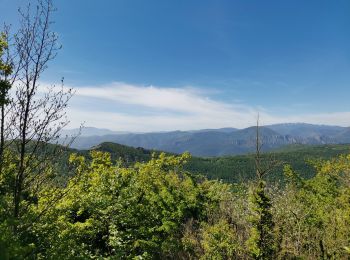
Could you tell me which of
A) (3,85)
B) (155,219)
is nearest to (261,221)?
(155,219)

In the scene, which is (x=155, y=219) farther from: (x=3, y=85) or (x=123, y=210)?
(x=3, y=85)

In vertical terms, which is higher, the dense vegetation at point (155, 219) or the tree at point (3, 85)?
the tree at point (3, 85)

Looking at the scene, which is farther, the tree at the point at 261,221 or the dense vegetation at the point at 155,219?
the tree at the point at 261,221

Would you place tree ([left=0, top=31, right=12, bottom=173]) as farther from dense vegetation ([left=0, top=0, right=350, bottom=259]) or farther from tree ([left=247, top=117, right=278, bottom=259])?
tree ([left=247, top=117, right=278, bottom=259])

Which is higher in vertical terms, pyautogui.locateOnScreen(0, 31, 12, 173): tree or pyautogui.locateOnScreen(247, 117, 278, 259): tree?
pyautogui.locateOnScreen(0, 31, 12, 173): tree

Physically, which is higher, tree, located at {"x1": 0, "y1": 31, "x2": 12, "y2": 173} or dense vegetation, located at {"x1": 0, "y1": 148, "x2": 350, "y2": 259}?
tree, located at {"x1": 0, "y1": 31, "x2": 12, "y2": 173}

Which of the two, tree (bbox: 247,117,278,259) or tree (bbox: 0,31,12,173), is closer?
→ tree (bbox: 0,31,12,173)

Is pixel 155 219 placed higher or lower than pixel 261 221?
lower

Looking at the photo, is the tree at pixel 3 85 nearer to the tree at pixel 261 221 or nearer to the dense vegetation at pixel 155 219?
the dense vegetation at pixel 155 219

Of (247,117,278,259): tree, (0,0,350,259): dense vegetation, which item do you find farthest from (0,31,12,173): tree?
(247,117,278,259): tree

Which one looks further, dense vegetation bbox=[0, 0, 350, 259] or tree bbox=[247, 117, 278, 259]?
tree bbox=[247, 117, 278, 259]

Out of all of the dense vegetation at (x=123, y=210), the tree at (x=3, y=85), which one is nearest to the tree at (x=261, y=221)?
the dense vegetation at (x=123, y=210)

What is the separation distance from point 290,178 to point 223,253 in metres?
26.8

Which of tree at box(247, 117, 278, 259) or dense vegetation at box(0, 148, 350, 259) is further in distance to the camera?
tree at box(247, 117, 278, 259)
